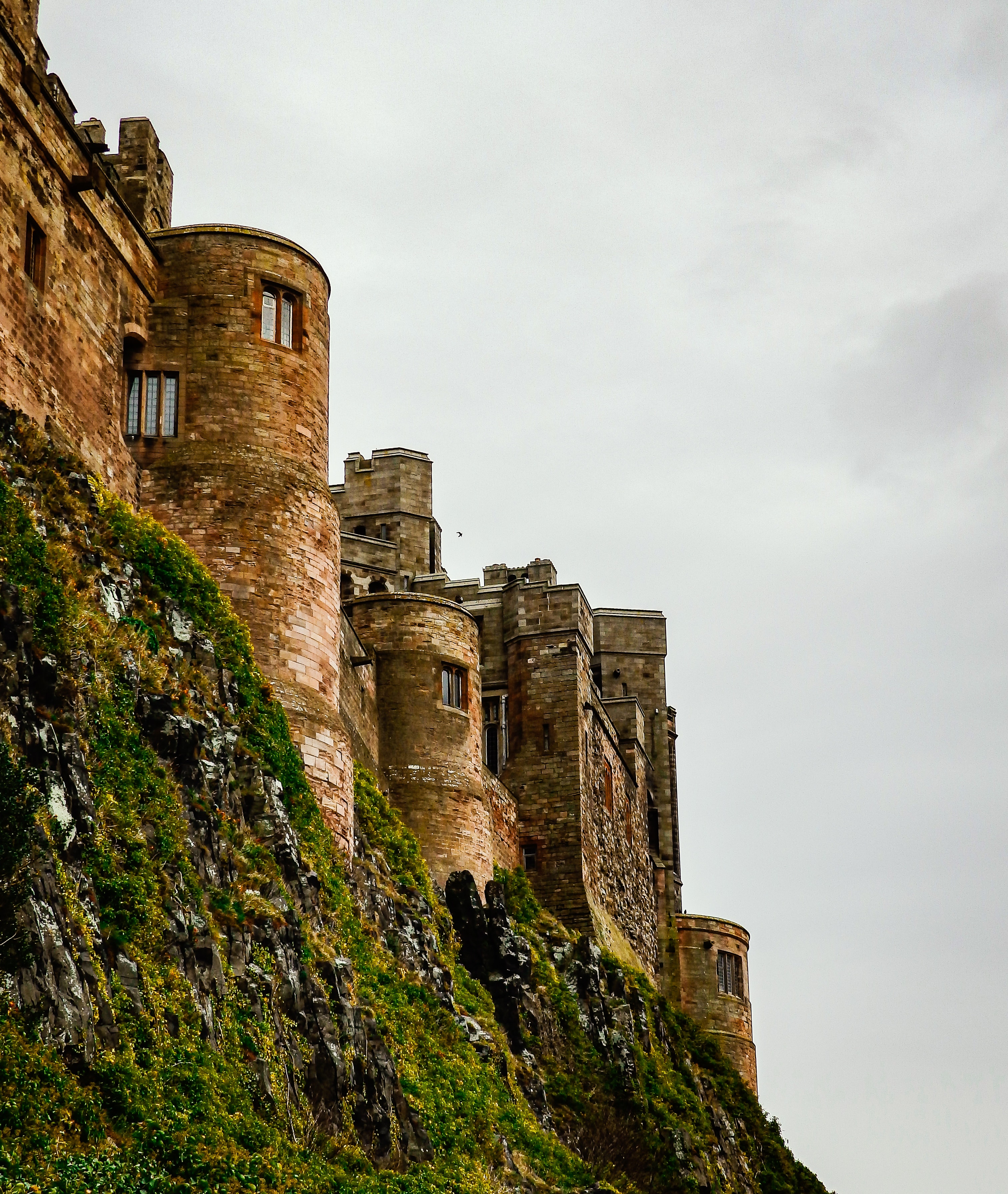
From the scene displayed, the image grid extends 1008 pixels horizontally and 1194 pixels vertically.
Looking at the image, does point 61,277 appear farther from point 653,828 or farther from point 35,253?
point 653,828

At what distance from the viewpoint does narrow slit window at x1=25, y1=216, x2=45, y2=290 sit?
3009cm

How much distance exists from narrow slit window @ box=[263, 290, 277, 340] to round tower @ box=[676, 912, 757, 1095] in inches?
1243

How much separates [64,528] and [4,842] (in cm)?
800

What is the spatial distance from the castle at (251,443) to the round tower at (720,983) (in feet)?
33.3

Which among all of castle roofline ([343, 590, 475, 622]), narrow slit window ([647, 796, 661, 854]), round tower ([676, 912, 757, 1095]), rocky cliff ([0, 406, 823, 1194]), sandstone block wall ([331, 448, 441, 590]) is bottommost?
rocky cliff ([0, 406, 823, 1194])

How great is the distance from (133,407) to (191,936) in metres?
12.9

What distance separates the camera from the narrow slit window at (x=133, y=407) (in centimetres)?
3309

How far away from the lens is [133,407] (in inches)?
1309

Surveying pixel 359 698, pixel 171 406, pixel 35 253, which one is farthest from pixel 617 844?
pixel 35 253

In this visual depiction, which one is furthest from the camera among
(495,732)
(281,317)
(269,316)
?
(495,732)

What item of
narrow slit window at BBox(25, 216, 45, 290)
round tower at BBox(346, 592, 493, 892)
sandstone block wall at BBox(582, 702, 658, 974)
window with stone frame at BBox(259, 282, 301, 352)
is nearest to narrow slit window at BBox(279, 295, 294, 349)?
window with stone frame at BBox(259, 282, 301, 352)

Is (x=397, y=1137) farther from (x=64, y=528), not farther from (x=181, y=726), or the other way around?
(x=64, y=528)

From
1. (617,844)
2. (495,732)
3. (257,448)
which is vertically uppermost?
(495,732)

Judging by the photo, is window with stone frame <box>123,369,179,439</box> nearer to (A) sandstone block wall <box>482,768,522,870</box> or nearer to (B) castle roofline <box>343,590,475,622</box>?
(B) castle roofline <box>343,590,475,622</box>
